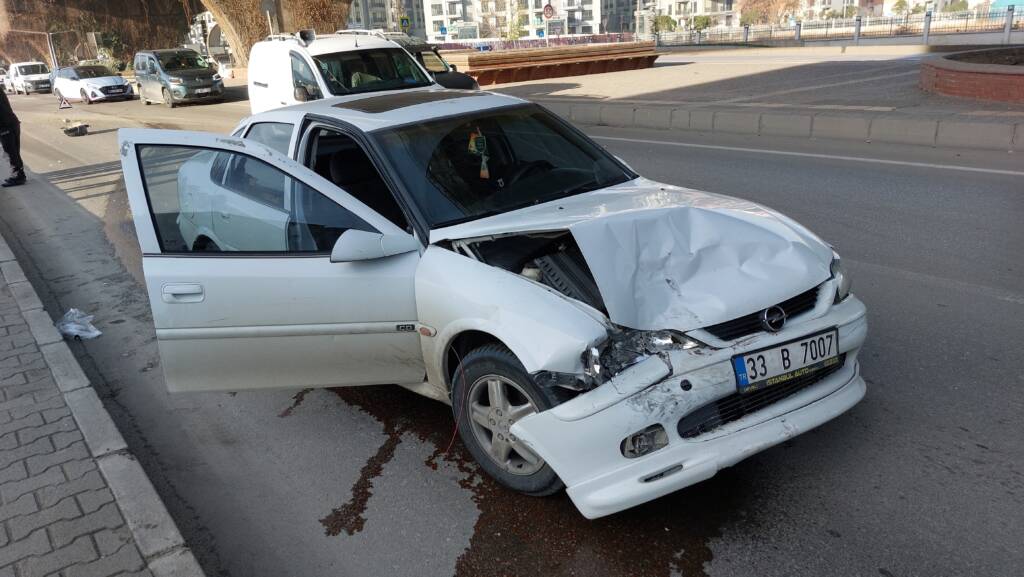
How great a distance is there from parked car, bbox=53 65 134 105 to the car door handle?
3119cm

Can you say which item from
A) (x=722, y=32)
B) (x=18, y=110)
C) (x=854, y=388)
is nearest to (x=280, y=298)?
(x=854, y=388)

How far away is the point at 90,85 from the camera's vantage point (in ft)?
98.6

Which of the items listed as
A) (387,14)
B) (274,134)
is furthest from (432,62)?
(387,14)

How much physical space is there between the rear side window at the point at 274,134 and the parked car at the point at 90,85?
97.2 feet

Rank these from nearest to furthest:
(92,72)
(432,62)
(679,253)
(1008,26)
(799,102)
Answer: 1. (679,253)
2. (799,102)
3. (432,62)
4. (1008,26)
5. (92,72)

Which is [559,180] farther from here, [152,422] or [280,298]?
[152,422]

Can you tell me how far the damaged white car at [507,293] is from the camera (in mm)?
2744

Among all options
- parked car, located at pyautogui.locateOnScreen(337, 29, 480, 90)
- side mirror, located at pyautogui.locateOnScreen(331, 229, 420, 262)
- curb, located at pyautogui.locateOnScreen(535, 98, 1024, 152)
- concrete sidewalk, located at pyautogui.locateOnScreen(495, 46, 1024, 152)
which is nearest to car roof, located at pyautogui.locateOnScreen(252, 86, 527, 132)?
side mirror, located at pyautogui.locateOnScreen(331, 229, 420, 262)

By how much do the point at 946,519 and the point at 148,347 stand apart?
4.67 metres

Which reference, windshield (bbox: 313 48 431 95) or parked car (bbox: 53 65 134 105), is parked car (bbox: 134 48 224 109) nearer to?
parked car (bbox: 53 65 134 105)

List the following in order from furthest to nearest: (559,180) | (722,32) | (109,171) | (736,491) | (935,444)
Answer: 1. (722,32)
2. (109,171)
3. (559,180)
4. (935,444)
5. (736,491)

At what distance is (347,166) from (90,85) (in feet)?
101

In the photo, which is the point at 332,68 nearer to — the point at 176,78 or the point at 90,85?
the point at 176,78

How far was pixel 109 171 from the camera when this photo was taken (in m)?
13.1
